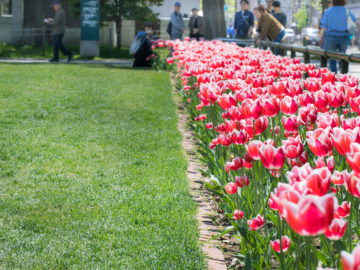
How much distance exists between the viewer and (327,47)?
13492 mm

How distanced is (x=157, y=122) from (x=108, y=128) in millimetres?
981

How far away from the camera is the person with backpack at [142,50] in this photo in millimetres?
23292

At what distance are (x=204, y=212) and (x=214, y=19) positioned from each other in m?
22.8

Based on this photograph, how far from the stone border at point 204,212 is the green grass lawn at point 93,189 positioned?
3.1 inches

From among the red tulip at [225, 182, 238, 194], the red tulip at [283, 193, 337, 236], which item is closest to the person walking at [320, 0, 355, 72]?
the red tulip at [225, 182, 238, 194]

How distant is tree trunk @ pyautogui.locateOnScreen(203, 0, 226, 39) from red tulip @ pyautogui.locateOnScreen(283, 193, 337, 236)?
25540 millimetres

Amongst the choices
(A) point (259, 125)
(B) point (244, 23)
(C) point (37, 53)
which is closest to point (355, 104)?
(A) point (259, 125)

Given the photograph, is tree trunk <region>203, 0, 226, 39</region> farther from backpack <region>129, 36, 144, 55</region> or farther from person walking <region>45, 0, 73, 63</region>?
person walking <region>45, 0, 73, 63</region>

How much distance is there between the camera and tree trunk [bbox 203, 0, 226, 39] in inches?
1086

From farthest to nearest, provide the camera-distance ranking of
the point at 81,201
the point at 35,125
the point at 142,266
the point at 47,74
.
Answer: the point at 47,74 → the point at 35,125 → the point at 81,201 → the point at 142,266

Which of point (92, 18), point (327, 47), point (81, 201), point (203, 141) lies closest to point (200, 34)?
point (92, 18)

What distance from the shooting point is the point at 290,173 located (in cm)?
272

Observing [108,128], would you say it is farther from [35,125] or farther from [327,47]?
[327,47]

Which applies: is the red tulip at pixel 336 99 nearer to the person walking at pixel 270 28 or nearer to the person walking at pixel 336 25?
the person walking at pixel 336 25
